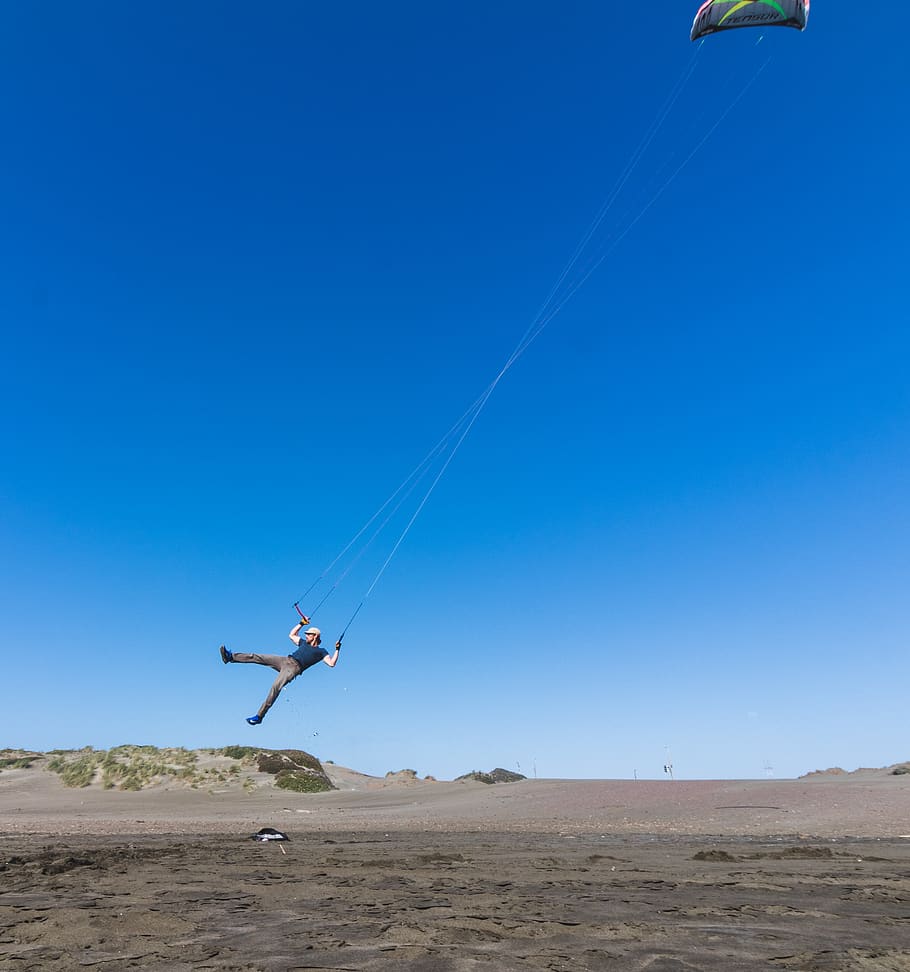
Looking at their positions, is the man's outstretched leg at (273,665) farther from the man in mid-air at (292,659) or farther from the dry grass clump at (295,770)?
the dry grass clump at (295,770)

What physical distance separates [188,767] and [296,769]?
5.50m

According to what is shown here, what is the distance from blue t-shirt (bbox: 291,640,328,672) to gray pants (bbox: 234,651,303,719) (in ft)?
0.27

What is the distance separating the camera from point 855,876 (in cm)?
1059

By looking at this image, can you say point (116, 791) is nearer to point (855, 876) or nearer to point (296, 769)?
point (296, 769)

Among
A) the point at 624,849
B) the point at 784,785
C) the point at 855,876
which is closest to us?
the point at 855,876

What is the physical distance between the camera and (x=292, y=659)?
1677 centimetres

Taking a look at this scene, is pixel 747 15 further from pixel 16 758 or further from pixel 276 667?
pixel 16 758

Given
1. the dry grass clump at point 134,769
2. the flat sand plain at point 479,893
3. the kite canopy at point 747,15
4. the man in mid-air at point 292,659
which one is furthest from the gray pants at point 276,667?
the dry grass clump at point 134,769

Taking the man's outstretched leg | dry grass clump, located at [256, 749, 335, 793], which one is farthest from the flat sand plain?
dry grass clump, located at [256, 749, 335, 793]

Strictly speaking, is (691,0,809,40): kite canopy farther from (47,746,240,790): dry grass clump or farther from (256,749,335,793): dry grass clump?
(47,746,240,790): dry grass clump

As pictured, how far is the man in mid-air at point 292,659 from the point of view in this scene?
54.2 feet

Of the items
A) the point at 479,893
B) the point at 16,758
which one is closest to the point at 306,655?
the point at 479,893

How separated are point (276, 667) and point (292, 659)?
0.50 meters

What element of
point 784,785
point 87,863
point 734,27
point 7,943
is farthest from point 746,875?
point 734,27
